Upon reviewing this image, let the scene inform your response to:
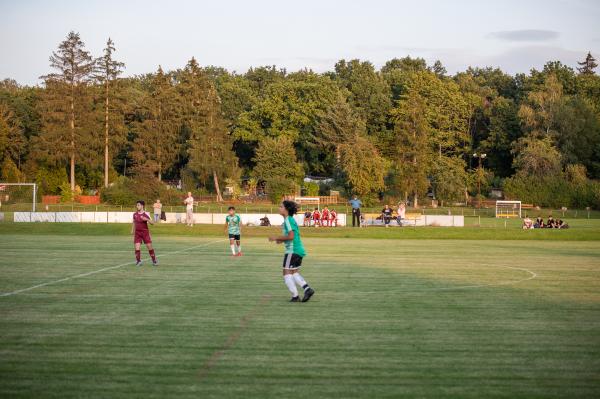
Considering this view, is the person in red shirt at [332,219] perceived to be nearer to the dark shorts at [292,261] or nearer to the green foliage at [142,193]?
the green foliage at [142,193]

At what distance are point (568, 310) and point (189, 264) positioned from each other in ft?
40.0

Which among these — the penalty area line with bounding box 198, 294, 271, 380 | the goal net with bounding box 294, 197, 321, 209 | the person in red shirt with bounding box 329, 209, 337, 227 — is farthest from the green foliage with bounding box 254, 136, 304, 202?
the penalty area line with bounding box 198, 294, 271, 380

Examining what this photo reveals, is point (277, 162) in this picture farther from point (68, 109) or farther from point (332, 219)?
point (332, 219)

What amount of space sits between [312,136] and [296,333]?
3441 inches

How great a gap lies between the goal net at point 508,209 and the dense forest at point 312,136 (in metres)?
6.44

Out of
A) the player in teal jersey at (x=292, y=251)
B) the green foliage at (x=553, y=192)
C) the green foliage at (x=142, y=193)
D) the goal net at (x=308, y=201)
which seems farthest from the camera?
the green foliage at (x=553, y=192)

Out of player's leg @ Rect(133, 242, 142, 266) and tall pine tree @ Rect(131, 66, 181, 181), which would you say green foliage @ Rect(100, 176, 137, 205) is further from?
player's leg @ Rect(133, 242, 142, 266)

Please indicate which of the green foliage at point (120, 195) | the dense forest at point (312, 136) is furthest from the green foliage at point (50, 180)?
the green foliage at point (120, 195)

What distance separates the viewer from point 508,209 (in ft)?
236

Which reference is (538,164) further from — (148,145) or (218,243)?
(218,243)

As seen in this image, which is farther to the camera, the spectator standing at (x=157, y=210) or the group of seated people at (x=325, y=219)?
the group of seated people at (x=325, y=219)

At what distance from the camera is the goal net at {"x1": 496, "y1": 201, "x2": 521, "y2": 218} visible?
67.7 metres

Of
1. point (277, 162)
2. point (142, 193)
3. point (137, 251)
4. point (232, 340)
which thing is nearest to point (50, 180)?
point (142, 193)

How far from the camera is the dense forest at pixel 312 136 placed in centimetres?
8438
